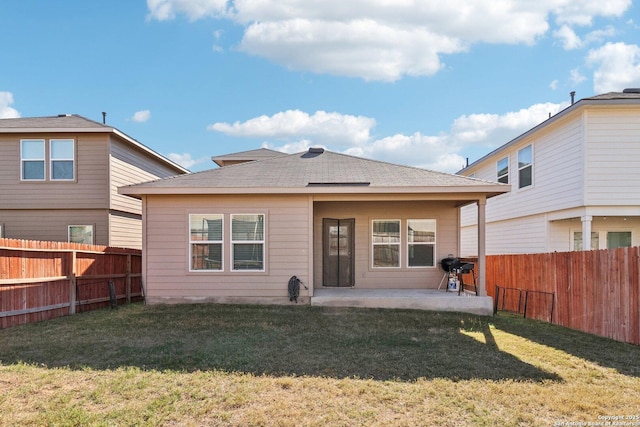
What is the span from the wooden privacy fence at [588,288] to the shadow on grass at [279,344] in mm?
1521

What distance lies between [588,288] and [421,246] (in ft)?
13.4

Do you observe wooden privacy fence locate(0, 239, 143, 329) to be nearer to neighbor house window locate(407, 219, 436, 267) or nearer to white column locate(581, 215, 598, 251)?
neighbor house window locate(407, 219, 436, 267)

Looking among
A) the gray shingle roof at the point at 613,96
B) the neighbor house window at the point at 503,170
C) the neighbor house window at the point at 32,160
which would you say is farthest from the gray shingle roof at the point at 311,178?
the neighbor house window at the point at 503,170

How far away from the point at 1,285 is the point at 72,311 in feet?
6.04

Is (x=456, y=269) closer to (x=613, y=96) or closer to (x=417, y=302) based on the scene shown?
(x=417, y=302)

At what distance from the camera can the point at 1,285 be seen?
22.2 feet

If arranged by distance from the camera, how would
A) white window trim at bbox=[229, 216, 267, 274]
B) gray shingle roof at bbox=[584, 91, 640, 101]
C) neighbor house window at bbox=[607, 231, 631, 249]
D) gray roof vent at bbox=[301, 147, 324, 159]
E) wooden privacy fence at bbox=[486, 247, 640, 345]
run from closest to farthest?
wooden privacy fence at bbox=[486, 247, 640, 345]
white window trim at bbox=[229, 216, 267, 274]
gray shingle roof at bbox=[584, 91, 640, 101]
gray roof vent at bbox=[301, 147, 324, 159]
neighbor house window at bbox=[607, 231, 631, 249]

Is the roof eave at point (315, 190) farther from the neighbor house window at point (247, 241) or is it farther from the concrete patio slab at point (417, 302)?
the concrete patio slab at point (417, 302)

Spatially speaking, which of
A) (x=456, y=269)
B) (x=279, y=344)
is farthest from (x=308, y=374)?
(x=456, y=269)

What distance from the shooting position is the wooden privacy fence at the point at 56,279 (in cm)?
697

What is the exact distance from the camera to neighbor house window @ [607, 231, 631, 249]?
12430 millimetres

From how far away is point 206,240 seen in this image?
9.17m

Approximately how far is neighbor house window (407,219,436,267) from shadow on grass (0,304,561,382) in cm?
248

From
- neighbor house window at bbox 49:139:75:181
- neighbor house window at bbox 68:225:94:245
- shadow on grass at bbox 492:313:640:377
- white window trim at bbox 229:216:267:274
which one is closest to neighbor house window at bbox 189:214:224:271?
white window trim at bbox 229:216:267:274
